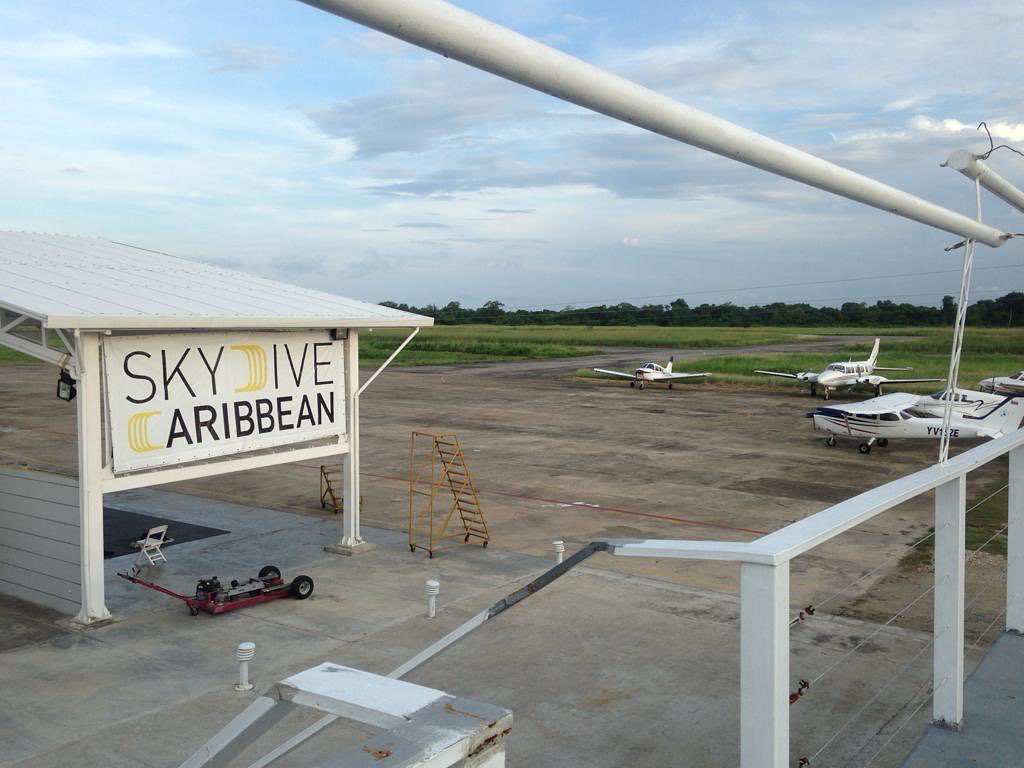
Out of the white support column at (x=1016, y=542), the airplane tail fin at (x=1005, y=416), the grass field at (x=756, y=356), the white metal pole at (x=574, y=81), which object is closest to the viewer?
the white metal pole at (x=574, y=81)

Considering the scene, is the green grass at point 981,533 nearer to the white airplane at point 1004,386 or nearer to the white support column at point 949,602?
the white support column at point 949,602

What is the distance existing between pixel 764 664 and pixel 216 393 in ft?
38.8

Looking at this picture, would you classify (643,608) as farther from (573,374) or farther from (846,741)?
(573,374)

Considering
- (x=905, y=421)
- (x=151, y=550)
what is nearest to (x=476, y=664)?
(x=151, y=550)

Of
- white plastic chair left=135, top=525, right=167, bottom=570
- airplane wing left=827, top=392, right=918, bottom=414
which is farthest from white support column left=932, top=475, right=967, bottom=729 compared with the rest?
airplane wing left=827, top=392, right=918, bottom=414

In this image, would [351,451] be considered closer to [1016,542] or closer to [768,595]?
[1016,542]

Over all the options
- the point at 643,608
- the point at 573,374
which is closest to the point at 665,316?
the point at 573,374

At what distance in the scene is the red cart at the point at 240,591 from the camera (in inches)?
507

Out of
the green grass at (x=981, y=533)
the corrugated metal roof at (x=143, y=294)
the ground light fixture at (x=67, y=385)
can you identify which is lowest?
the green grass at (x=981, y=533)

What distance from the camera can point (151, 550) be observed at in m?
16.0

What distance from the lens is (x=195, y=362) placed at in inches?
536

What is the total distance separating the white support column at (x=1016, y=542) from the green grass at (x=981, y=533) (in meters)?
6.26

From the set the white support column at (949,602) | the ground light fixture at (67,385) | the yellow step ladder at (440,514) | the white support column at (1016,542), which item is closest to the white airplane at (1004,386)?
the yellow step ladder at (440,514)

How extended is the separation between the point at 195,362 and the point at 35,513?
3.18m
